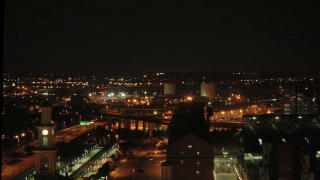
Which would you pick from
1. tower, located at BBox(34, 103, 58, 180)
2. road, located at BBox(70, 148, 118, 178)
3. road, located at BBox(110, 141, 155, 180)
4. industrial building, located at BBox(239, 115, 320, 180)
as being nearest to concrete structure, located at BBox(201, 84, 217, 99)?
road, located at BBox(110, 141, 155, 180)

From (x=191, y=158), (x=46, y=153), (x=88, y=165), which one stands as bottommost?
(x=88, y=165)

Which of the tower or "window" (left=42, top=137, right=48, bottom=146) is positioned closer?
the tower

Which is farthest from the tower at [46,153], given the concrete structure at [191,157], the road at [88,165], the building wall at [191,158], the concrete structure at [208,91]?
the concrete structure at [208,91]

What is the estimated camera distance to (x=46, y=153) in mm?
4352

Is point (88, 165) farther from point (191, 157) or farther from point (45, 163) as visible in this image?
point (45, 163)

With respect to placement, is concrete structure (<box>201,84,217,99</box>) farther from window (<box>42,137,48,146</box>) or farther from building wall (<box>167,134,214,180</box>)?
window (<box>42,137,48,146</box>)

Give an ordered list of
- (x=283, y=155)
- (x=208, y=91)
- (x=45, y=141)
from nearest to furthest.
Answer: (x=45, y=141) < (x=283, y=155) < (x=208, y=91)

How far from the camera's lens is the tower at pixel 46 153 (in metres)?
4.28

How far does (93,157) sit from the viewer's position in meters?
9.78

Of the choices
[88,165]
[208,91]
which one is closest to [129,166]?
[88,165]

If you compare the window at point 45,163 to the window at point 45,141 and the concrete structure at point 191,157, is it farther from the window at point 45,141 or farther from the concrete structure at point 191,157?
the concrete structure at point 191,157

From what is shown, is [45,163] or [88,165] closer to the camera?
[45,163]

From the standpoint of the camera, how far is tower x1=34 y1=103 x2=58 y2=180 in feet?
14.0

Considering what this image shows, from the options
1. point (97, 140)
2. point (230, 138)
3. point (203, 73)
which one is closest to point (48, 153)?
point (230, 138)
